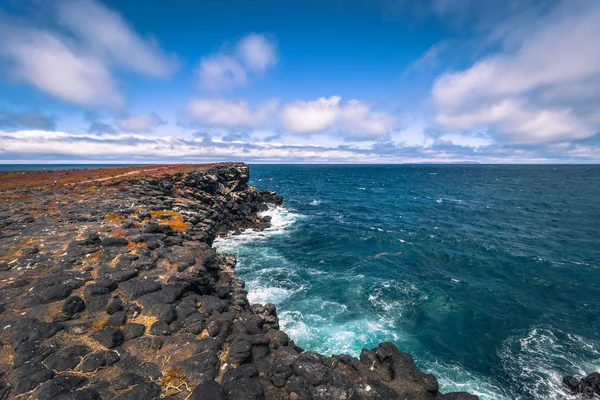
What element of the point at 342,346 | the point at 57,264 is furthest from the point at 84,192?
the point at 342,346

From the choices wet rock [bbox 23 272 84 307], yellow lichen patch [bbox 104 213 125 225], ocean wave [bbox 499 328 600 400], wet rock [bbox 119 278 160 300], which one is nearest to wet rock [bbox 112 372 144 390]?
wet rock [bbox 119 278 160 300]

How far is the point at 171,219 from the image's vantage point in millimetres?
24094

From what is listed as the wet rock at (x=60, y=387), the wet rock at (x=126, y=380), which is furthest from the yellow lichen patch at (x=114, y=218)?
the wet rock at (x=126, y=380)

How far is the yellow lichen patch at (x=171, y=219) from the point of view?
22.5 metres

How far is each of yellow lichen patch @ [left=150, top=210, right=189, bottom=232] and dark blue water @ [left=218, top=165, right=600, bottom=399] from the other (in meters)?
9.14

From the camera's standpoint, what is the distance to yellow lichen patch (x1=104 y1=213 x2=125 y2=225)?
67.1 feet

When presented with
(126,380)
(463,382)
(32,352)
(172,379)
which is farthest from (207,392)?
(463,382)

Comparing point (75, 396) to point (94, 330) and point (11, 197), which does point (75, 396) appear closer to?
point (94, 330)

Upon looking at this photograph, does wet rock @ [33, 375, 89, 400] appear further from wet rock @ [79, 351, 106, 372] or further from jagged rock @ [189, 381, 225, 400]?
jagged rock @ [189, 381, 225, 400]

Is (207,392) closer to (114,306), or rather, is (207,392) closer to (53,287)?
(114,306)

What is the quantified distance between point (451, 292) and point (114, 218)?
31645mm

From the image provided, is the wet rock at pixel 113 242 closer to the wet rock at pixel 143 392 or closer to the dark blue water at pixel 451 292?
the wet rock at pixel 143 392

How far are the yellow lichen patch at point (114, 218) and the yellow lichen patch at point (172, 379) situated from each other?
51.8 feet

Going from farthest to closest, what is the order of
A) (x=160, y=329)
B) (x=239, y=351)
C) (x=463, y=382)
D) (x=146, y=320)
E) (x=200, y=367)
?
1. (x=463, y=382)
2. (x=146, y=320)
3. (x=160, y=329)
4. (x=239, y=351)
5. (x=200, y=367)
